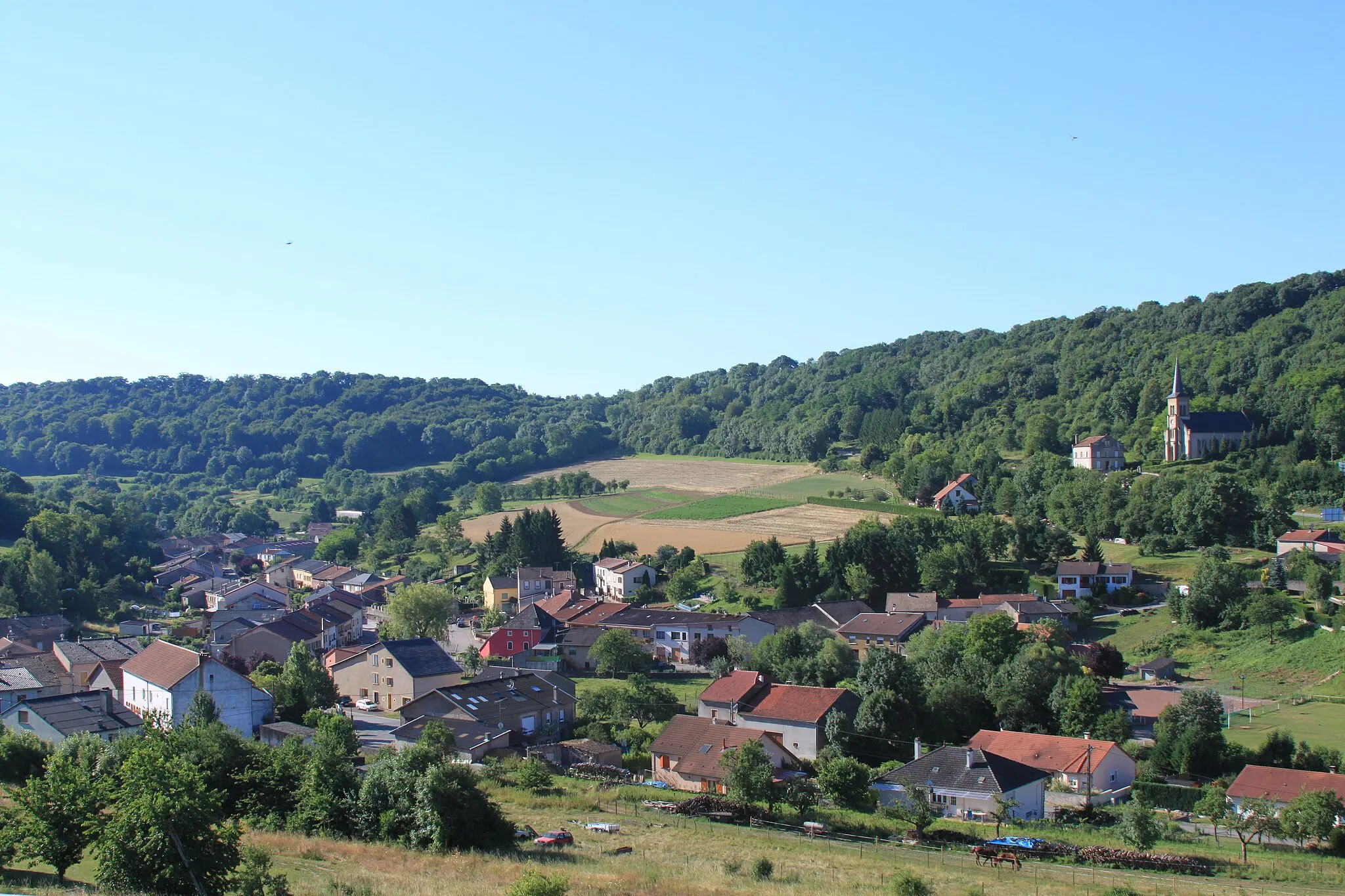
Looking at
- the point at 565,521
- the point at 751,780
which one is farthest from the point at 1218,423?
the point at 751,780

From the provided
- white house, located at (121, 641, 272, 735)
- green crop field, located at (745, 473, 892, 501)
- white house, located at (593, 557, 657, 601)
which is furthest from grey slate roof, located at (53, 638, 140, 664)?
green crop field, located at (745, 473, 892, 501)

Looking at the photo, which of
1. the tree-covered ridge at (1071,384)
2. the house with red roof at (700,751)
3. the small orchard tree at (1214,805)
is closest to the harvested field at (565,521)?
the tree-covered ridge at (1071,384)

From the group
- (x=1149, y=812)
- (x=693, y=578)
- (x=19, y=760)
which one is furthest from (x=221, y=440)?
(x=1149, y=812)

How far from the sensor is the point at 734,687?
111ft

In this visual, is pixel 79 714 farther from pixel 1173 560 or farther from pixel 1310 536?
pixel 1310 536

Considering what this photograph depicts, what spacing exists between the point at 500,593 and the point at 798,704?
27053 mm

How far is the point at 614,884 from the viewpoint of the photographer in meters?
16.4

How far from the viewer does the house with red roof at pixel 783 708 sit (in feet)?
101

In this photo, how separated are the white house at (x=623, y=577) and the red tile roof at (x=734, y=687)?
21.5 metres

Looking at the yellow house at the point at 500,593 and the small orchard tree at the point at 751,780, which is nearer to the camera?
the small orchard tree at the point at 751,780

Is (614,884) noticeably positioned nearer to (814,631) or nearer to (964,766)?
(964,766)

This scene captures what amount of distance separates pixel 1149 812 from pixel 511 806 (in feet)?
42.5

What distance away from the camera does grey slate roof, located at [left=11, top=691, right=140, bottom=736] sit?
90.1 feet

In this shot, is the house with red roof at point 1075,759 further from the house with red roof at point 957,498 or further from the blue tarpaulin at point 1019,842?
the house with red roof at point 957,498
